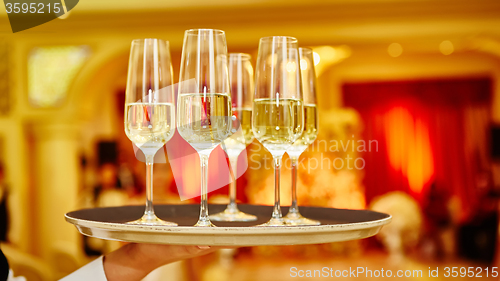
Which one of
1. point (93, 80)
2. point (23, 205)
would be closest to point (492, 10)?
point (93, 80)

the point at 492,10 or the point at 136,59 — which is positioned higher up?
the point at 492,10

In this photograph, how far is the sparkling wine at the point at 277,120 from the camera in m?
0.71

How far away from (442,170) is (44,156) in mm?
5436

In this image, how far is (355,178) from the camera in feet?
20.8

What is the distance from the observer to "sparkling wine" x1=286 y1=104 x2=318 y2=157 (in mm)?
845

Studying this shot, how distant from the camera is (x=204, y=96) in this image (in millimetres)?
667

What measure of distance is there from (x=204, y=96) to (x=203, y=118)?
0.10 feet

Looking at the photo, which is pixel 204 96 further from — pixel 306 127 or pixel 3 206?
pixel 3 206

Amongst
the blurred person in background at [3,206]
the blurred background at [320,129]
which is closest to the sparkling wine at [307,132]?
the blurred background at [320,129]

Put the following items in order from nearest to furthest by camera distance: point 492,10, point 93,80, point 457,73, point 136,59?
point 136,59 < point 492,10 < point 93,80 < point 457,73

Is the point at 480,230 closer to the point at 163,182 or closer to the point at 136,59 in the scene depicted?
the point at 163,182

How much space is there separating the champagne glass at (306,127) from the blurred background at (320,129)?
348 cm

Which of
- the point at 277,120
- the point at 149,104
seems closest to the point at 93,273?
the point at 149,104

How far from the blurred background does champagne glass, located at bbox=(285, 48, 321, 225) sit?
348 centimetres
